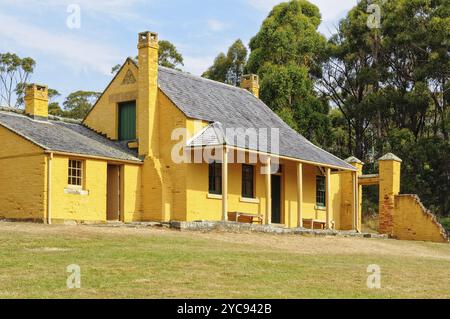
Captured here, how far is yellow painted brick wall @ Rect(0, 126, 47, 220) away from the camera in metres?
24.3

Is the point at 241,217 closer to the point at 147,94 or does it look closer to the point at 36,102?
the point at 147,94

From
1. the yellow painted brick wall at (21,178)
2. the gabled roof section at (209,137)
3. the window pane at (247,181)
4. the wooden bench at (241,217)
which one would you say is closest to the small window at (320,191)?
the window pane at (247,181)

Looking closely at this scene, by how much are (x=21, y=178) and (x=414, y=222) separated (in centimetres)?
1625

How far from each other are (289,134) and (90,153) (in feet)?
34.7

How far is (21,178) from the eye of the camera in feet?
81.7

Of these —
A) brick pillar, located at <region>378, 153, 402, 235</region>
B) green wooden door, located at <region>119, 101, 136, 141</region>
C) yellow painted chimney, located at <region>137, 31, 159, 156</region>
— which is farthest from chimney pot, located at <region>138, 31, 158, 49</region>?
brick pillar, located at <region>378, 153, 402, 235</region>

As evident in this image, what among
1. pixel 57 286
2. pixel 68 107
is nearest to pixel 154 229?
pixel 57 286

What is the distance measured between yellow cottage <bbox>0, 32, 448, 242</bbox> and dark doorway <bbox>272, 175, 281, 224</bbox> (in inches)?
1.7

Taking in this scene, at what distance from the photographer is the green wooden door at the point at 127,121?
2916 cm

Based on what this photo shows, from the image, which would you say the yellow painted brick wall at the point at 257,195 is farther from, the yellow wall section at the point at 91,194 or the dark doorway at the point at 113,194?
the dark doorway at the point at 113,194

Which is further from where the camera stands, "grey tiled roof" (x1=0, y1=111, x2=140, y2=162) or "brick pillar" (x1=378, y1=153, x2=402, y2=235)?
"brick pillar" (x1=378, y1=153, x2=402, y2=235)

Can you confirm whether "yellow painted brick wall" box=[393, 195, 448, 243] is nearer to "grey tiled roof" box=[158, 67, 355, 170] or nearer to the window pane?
"grey tiled roof" box=[158, 67, 355, 170]
